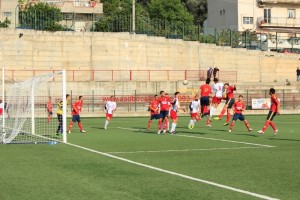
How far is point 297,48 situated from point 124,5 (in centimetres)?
2679

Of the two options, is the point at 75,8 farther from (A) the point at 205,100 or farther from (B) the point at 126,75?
(A) the point at 205,100

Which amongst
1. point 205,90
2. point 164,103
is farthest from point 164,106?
point 205,90

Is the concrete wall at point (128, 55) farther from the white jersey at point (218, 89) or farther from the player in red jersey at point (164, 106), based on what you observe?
the player in red jersey at point (164, 106)

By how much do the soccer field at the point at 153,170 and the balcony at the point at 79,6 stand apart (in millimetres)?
74313

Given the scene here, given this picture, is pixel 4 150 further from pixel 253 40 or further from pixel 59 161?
pixel 253 40

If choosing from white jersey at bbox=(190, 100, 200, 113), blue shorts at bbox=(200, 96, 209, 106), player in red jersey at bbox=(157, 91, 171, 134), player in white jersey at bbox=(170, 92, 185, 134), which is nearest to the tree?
white jersey at bbox=(190, 100, 200, 113)

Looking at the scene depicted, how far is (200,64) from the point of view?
6588cm

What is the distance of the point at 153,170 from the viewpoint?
1435cm

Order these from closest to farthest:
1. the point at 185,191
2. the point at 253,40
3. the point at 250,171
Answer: the point at 185,191 → the point at 250,171 → the point at 253,40

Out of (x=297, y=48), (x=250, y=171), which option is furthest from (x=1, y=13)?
(x=250, y=171)

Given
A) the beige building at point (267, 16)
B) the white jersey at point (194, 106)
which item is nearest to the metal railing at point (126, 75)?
the white jersey at point (194, 106)

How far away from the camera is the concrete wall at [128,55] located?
58531mm

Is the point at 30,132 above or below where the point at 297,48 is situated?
below

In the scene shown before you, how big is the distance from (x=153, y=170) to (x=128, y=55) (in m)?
48.7
